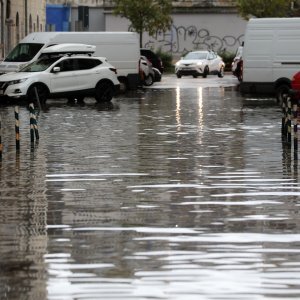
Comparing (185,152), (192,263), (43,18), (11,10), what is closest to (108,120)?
(185,152)

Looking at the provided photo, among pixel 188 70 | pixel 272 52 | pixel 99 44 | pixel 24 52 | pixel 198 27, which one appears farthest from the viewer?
pixel 198 27

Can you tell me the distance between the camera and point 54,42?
48312mm

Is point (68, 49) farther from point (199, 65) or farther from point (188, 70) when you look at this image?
point (199, 65)

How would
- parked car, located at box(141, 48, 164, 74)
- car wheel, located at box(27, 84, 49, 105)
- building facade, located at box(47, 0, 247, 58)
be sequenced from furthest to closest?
building facade, located at box(47, 0, 247, 58) → parked car, located at box(141, 48, 164, 74) → car wheel, located at box(27, 84, 49, 105)

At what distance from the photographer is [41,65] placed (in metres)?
41.8

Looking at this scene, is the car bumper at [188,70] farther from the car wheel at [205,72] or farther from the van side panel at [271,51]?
the van side panel at [271,51]

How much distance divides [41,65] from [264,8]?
135ft

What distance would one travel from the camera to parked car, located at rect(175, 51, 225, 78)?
231ft

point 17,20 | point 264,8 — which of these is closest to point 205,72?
point 264,8

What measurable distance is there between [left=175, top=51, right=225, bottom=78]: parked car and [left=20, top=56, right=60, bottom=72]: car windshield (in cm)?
2816

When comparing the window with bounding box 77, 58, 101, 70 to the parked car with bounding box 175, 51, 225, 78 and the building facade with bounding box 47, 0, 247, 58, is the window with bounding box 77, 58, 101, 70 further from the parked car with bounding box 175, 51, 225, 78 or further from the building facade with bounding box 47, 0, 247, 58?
the building facade with bounding box 47, 0, 247, 58


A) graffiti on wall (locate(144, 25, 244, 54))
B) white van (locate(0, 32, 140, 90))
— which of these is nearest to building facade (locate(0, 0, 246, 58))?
graffiti on wall (locate(144, 25, 244, 54))

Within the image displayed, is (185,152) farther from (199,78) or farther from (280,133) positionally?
(199,78)

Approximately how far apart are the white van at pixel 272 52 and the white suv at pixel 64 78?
4.67 m
